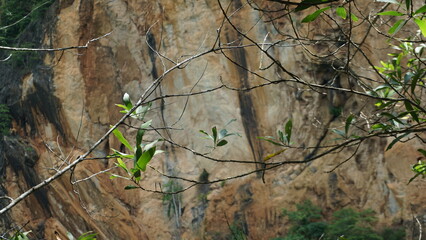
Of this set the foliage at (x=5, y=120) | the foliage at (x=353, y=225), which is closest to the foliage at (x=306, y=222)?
the foliage at (x=353, y=225)

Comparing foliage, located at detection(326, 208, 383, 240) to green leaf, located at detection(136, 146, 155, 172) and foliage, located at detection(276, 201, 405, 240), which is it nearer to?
foliage, located at detection(276, 201, 405, 240)

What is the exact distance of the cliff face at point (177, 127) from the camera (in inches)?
327

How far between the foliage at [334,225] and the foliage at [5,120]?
5.01m

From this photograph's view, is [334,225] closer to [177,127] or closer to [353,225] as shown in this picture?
[353,225]

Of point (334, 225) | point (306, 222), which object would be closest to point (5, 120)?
point (306, 222)

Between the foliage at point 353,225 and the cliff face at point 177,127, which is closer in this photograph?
the foliage at point 353,225

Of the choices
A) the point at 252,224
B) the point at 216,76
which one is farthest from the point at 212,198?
the point at 216,76

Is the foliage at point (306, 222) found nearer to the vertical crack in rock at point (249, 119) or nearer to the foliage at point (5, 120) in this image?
the vertical crack in rock at point (249, 119)

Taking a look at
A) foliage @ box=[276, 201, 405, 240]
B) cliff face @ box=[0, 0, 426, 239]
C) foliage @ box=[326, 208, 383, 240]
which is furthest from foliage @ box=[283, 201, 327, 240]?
cliff face @ box=[0, 0, 426, 239]

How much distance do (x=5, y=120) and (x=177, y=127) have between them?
334cm

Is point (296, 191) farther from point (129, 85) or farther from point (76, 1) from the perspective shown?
point (76, 1)

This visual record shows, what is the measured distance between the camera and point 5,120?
1009 centimetres

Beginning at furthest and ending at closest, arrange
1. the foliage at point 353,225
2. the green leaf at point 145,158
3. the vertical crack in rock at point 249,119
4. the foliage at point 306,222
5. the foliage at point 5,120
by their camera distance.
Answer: the foliage at point 5,120, the vertical crack in rock at point 249,119, the foliage at point 306,222, the foliage at point 353,225, the green leaf at point 145,158

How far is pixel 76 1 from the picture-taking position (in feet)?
31.4
